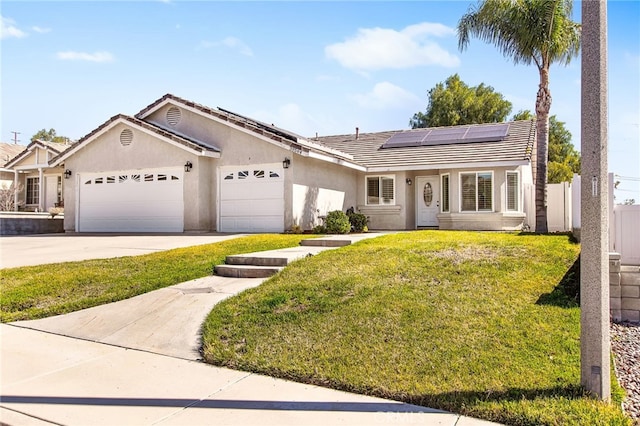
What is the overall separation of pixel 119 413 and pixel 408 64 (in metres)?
14.1

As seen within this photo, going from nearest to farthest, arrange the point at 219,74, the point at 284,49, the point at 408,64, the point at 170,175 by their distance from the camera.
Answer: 1. the point at 284,49
2. the point at 219,74
3. the point at 408,64
4. the point at 170,175

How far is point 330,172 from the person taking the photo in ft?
61.7

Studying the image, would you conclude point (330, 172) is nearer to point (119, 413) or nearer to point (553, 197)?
point (553, 197)

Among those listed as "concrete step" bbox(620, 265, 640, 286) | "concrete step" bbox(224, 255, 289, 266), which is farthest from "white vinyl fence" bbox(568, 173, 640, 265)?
"concrete step" bbox(224, 255, 289, 266)

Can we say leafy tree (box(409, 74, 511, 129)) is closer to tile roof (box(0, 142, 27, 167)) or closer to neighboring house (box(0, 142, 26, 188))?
neighboring house (box(0, 142, 26, 188))

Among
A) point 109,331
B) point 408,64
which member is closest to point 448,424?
point 109,331

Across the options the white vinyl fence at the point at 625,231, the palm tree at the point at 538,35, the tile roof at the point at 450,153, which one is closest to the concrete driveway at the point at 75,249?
the tile roof at the point at 450,153

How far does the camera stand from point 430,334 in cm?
501

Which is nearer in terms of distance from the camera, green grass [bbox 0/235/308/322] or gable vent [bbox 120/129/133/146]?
green grass [bbox 0/235/308/322]

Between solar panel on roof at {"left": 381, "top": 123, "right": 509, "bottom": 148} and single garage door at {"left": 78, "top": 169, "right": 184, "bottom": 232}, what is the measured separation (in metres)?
10.3

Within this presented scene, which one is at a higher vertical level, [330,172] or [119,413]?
[330,172]

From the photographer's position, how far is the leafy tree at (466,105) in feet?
125

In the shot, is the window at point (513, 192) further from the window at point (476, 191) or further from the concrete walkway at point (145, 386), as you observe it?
the concrete walkway at point (145, 386)

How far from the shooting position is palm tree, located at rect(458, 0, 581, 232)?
1413 cm
